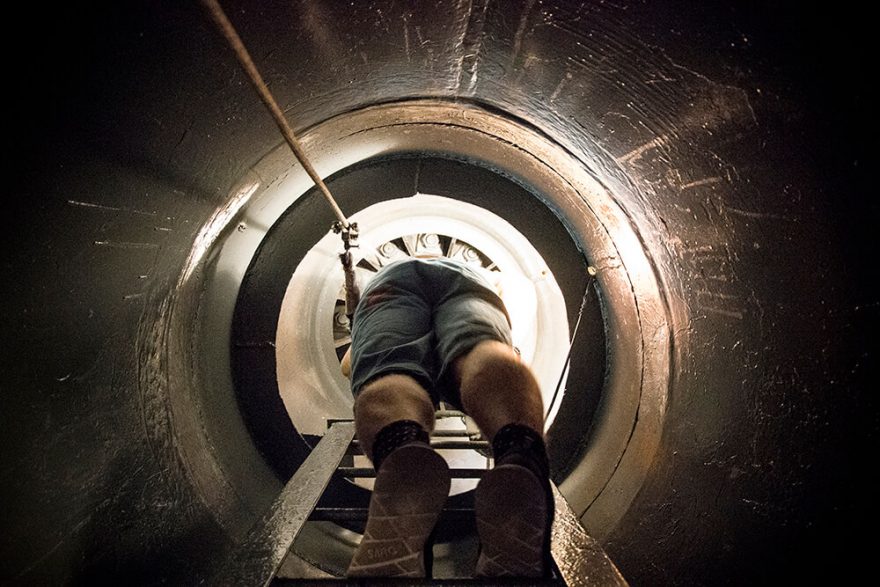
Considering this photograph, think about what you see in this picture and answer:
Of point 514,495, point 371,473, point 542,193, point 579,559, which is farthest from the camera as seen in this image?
point 542,193

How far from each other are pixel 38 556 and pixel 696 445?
2524mm

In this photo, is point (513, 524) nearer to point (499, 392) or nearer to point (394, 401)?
point (499, 392)

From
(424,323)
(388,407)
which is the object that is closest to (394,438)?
(388,407)

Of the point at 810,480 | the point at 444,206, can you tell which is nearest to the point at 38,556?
the point at 810,480

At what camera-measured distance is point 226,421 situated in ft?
10.8

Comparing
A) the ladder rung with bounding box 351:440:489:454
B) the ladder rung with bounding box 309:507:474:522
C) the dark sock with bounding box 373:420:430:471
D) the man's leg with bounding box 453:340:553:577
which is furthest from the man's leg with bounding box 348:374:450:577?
the ladder rung with bounding box 351:440:489:454

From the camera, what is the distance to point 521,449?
175 centimetres

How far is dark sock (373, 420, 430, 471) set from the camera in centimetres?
184

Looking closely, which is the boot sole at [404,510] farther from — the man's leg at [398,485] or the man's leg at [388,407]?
the man's leg at [388,407]

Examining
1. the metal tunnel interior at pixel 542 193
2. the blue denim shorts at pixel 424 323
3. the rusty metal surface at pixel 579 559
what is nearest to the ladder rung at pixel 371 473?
the metal tunnel interior at pixel 542 193

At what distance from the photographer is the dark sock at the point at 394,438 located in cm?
184

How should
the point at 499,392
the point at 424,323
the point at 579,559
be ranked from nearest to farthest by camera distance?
the point at 579,559, the point at 499,392, the point at 424,323

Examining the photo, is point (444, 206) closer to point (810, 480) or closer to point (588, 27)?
point (588, 27)

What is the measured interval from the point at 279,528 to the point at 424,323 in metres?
1.11
